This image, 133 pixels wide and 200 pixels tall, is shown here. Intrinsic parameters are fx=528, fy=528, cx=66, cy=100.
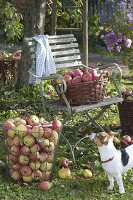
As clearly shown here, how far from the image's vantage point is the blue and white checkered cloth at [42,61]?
17.0ft

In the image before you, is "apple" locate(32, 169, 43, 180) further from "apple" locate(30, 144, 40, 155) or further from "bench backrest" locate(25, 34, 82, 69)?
"bench backrest" locate(25, 34, 82, 69)

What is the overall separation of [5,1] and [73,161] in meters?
5.05

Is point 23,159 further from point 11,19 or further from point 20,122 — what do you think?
point 11,19

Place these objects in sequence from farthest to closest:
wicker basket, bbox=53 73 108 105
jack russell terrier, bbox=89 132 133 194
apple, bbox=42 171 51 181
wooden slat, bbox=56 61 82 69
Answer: wooden slat, bbox=56 61 82 69 < wicker basket, bbox=53 73 108 105 < apple, bbox=42 171 51 181 < jack russell terrier, bbox=89 132 133 194

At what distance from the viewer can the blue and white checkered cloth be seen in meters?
5.17

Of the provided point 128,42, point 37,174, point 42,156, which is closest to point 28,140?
point 42,156

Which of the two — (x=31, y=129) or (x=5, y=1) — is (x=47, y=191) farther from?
(x=5, y=1)

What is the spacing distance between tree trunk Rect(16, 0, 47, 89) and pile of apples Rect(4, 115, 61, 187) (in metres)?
2.90

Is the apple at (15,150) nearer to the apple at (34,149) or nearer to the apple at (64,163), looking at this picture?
the apple at (34,149)

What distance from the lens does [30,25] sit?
23.3 ft

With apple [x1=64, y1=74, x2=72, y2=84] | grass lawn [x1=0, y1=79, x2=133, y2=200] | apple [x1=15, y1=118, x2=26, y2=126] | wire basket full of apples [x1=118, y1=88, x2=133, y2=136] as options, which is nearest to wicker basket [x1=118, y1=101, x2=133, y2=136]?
wire basket full of apples [x1=118, y1=88, x2=133, y2=136]

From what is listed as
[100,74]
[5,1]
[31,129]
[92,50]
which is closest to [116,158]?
[31,129]

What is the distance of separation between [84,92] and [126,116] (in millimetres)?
920

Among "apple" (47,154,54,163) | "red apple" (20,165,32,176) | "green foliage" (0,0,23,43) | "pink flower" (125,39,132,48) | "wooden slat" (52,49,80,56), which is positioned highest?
"green foliage" (0,0,23,43)
